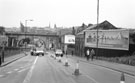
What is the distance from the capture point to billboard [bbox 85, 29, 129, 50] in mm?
44778

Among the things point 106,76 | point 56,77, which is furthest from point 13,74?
point 106,76

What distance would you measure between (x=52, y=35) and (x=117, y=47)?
296 ft

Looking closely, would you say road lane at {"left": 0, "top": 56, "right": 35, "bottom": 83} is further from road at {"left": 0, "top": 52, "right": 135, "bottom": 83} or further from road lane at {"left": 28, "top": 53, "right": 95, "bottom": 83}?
road lane at {"left": 28, "top": 53, "right": 95, "bottom": 83}

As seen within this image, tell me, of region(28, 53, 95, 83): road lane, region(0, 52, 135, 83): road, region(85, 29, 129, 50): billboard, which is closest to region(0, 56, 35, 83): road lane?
region(0, 52, 135, 83): road

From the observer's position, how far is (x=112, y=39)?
164 feet

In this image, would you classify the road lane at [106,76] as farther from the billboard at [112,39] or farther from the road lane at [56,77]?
the billboard at [112,39]

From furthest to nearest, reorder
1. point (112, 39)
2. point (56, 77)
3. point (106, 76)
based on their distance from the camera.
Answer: point (112, 39) → point (106, 76) → point (56, 77)

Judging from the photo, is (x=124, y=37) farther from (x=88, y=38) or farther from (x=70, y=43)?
(x=70, y=43)

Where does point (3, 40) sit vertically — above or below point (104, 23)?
below

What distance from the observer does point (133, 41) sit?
147 feet

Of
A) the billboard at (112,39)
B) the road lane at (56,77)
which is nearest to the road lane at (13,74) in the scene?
the road lane at (56,77)

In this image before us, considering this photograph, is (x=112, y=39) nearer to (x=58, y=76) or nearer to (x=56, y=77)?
(x=58, y=76)

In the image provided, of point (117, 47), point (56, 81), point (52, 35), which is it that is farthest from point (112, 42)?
point (52, 35)

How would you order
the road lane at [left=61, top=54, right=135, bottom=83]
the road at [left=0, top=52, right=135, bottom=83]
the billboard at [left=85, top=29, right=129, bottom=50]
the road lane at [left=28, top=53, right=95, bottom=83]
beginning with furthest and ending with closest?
the billboard at [left=85, top=29, right=129, bottom=50] < the road lane at [left=61, top=54, right=135, bottom=83] < the road at [left=0, top=52, right=135, bottom=83] < the road lane at [left=28, top=53, right=95, bottom=83]
